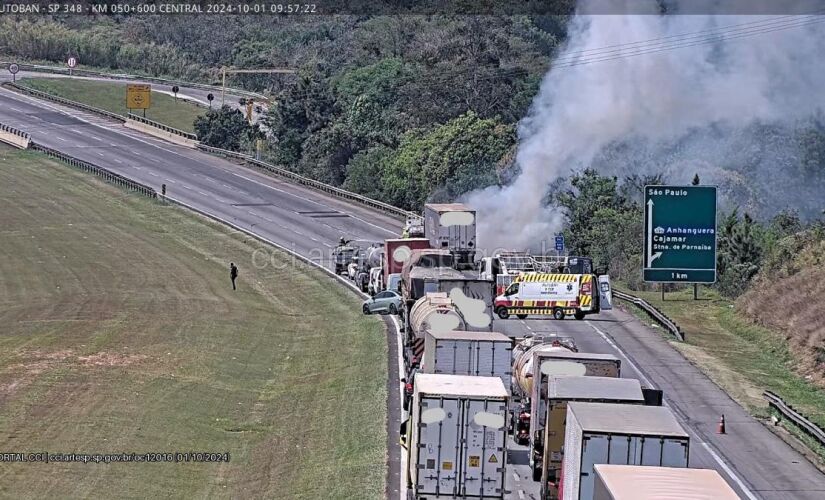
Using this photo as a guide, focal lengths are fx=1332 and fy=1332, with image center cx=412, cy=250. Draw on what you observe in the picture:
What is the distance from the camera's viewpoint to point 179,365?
2042 inches

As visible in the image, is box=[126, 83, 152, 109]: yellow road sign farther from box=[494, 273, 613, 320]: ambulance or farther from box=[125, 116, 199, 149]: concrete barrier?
box=[494, 273, 613, 320]: ambulance

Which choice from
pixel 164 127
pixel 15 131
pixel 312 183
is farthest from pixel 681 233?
pixel 15 131

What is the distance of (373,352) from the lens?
54.2 m

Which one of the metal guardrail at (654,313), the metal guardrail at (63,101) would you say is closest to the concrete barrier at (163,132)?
the metal guardrail at (63,101)

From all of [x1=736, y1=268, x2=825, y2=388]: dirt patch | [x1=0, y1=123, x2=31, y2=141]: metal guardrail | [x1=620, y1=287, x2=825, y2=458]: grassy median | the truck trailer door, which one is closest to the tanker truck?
[x1=620, y1=287, x2=825, y2=458]: grassy median

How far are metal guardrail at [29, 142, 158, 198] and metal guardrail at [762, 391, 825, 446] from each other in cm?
6412

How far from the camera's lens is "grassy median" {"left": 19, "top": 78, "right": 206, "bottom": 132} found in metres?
137

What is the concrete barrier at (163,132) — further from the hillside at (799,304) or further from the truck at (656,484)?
A: the truck at (656,484)

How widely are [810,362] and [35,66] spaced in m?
131

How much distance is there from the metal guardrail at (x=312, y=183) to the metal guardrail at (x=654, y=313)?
→ 25251 mm

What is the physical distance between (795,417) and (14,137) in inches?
3600

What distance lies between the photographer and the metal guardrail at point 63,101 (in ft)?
437

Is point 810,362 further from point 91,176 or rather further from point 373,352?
point 91,176

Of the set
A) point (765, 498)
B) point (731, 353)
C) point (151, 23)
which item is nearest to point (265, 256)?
point (731, 353)
